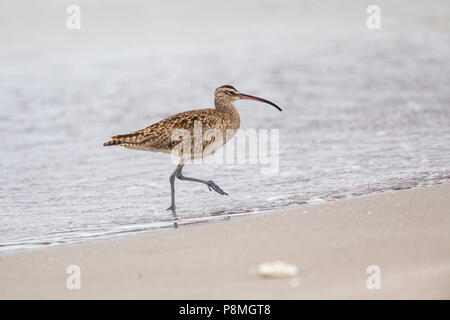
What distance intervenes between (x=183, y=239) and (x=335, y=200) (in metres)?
1.48

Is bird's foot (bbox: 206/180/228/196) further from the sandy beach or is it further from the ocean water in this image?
the sandy beach

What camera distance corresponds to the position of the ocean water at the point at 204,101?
23.3 ft

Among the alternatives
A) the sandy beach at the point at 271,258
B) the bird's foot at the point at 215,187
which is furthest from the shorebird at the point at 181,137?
the sandy beach at the point at 271,258

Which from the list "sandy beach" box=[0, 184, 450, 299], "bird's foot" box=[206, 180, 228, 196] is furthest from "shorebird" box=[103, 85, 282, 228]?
"sandy beach" box=[0, 184, 450, 299]

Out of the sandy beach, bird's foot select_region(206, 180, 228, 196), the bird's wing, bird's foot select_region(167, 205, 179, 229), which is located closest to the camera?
the sandy beach

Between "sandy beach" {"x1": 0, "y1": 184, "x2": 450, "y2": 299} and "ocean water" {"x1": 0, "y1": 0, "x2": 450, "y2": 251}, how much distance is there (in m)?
0.61

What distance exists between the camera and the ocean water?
7099mm

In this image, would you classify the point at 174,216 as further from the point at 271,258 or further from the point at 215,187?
the point at 271,258

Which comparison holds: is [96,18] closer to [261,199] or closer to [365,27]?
[365,27]

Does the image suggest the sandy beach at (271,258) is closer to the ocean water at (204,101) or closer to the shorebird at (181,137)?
the ocean water at (204,101)

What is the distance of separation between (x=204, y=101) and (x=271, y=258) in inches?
262

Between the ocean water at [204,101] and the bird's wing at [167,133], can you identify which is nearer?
the ocean water at [204,101]

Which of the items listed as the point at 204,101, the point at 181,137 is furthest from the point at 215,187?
the point at 204,101

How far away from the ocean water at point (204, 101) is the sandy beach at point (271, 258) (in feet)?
2.02
